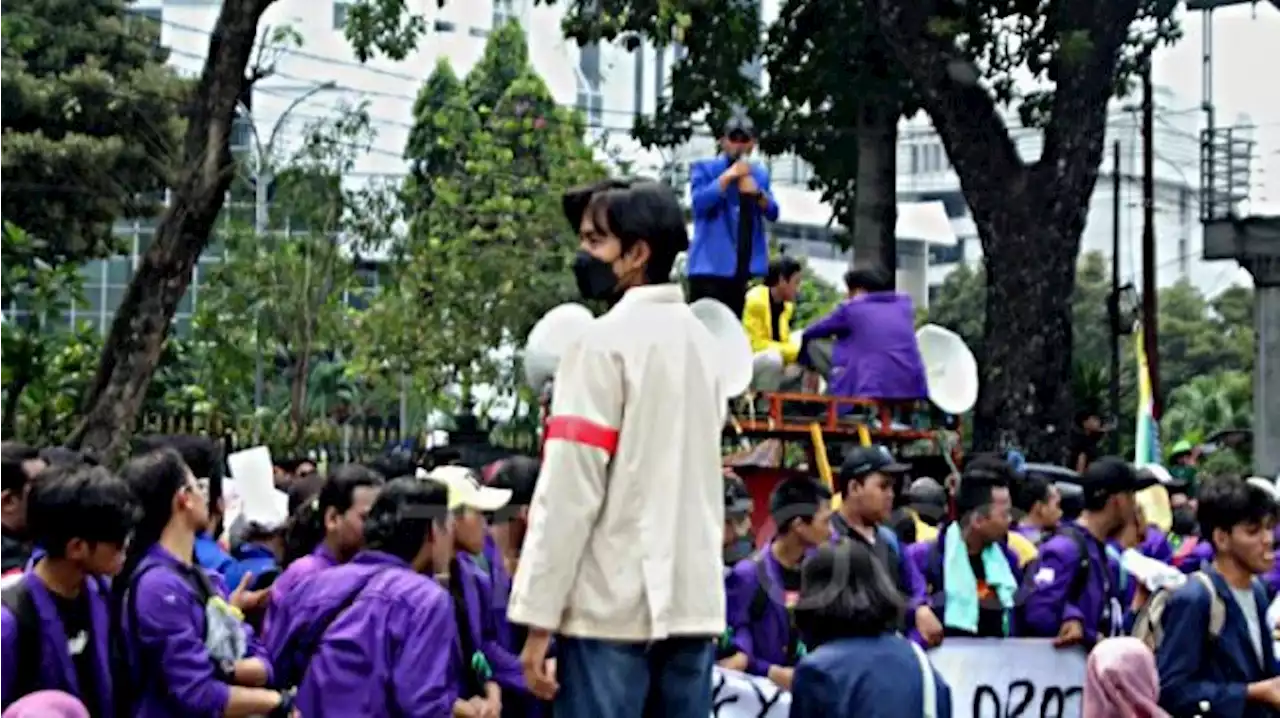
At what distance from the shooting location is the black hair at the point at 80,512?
6219mm

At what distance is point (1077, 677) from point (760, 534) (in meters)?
2.65

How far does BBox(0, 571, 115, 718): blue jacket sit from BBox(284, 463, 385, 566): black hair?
4.55ft

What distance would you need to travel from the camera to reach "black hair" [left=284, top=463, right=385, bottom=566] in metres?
7.94

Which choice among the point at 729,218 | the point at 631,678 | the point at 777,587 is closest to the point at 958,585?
the point at 777,587

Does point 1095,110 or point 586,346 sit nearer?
point 586,346

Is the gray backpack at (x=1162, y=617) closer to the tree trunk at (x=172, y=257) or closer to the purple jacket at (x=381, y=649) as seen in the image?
the purple jacket at (x=381, y=649)

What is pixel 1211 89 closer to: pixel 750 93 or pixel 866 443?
pixel 750 93

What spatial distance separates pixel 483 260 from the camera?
37.3 m

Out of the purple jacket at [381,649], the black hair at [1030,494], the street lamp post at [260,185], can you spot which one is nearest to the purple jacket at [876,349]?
A: the black hair at [1030,494]

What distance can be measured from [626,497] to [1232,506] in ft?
9.70

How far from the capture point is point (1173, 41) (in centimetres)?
2414

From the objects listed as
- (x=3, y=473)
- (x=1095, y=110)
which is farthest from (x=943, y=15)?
(x=3, y=473)

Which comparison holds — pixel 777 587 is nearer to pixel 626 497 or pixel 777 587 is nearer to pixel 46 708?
pixel 626 497

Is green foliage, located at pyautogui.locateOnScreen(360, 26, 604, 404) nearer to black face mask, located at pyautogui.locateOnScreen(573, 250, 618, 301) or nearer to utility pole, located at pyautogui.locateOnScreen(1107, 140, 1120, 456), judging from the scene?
utility pole, located at pyautogui.locateOnScreen(1107, 140, 1120, 456)
